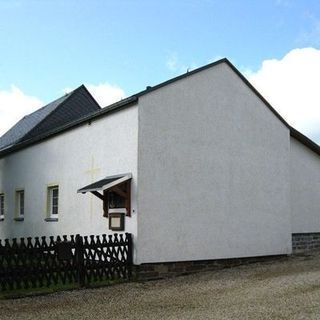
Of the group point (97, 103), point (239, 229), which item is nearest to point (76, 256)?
point (239, 229)

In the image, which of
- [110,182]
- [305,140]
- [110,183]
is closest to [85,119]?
[110,182]

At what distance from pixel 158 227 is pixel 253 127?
5057mm

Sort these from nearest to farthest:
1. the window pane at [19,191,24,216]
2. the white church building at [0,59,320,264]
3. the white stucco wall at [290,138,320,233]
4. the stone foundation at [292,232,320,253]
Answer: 1. the white church building at [0,59,320,264]
2. the stone foundation at [292,232,320,253]
3. the white stucco wall at [290,138,320,233]
4. the window pane at [19,191,24,216]

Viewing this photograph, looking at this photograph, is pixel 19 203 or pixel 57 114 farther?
pixel 57 114

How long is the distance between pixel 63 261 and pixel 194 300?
3.62 m

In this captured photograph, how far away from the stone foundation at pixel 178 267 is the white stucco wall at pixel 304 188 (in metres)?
3.69

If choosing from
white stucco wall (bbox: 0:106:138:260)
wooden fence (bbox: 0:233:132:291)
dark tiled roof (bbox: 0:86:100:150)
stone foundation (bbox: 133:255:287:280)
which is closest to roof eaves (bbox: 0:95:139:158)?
white stucco wall (bbox: 0:106:138:260)

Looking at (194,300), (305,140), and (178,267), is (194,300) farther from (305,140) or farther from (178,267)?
(305,140)

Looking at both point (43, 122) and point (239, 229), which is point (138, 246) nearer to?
point (239, 229)

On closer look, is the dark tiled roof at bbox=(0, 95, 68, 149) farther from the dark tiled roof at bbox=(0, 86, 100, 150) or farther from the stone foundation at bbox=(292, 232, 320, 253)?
the stone foundation at bbox=(292, 232, 320, 253)

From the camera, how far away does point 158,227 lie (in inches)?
505

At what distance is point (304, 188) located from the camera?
18.1 m

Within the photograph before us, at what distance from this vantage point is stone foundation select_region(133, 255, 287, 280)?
12.4 m

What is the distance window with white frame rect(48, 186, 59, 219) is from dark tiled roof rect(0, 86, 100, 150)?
15.0ft
